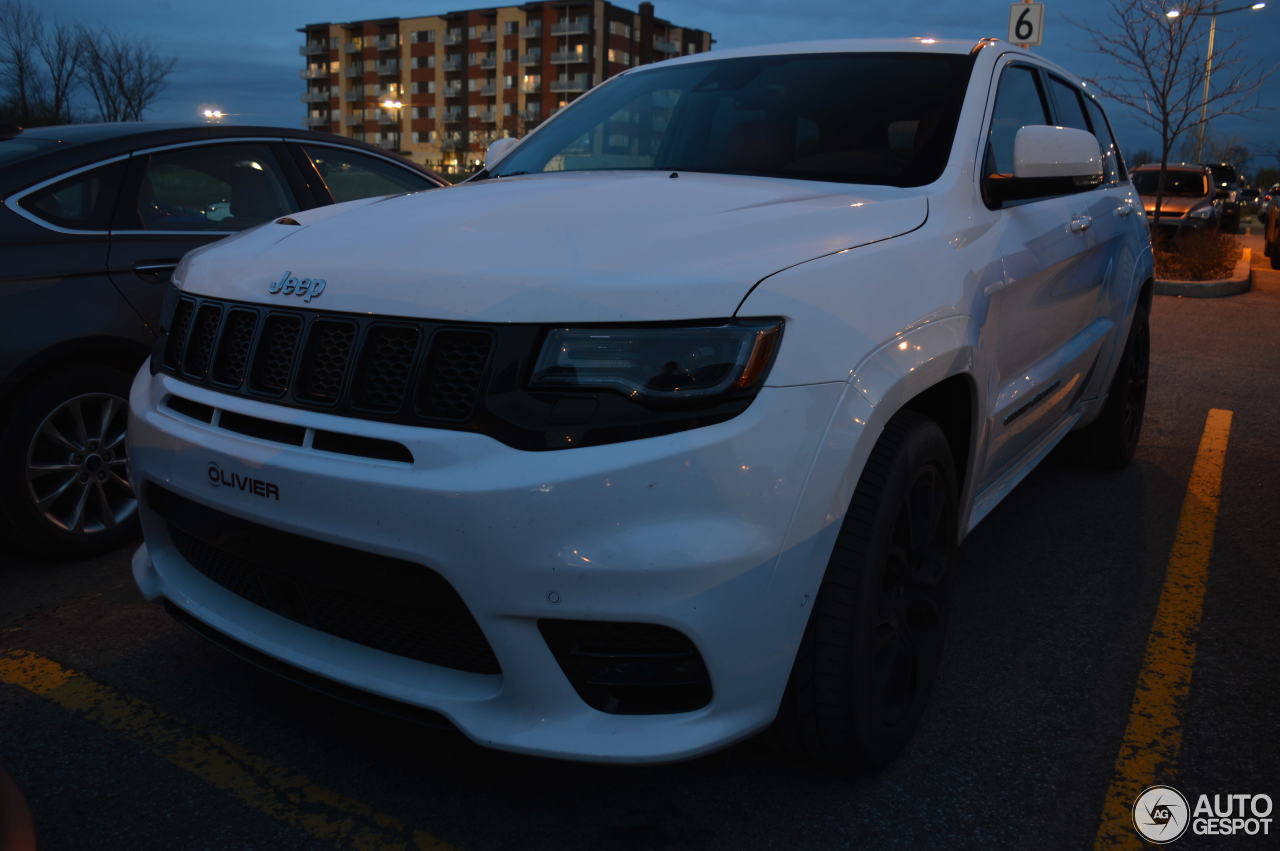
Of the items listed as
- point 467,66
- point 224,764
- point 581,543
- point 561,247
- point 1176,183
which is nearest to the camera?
point 581,543

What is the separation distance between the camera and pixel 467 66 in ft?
325

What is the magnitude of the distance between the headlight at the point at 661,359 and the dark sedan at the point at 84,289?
199 centimetres

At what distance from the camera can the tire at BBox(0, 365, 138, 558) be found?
3.40 meters

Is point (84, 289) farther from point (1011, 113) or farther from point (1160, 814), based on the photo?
point (1160, 814)

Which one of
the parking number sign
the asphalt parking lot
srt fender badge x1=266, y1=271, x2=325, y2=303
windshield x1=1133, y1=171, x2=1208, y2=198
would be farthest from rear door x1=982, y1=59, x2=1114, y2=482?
windshield x1=1133, y1=171, x2=1208, y2=198

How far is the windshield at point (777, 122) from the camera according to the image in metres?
2.93

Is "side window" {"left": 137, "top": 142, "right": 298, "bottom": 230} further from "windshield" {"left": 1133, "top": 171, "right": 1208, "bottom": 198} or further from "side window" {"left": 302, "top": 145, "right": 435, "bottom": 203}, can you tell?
"windshield" {"left": 1133, "top": 171, "right": 1208, "bottom": 198}

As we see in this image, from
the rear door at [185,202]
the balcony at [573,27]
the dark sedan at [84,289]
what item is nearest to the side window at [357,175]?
the rear door at [185,202]

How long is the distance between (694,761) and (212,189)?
302cm

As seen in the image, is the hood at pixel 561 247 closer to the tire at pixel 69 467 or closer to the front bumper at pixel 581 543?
the front bumper at pixel 581 543

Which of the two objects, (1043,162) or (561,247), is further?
→ (1043,162)

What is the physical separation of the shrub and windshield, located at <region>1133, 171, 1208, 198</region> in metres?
2.96

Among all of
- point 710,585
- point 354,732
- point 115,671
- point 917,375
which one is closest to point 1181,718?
point 917,375

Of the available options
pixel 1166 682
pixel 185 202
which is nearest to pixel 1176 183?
pixel 1166 682
